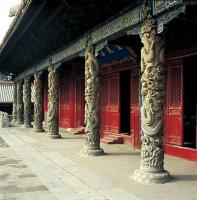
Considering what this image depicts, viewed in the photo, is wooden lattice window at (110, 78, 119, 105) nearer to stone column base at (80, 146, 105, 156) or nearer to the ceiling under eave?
the ceiling under eave

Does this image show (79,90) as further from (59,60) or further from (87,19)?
(87,19)

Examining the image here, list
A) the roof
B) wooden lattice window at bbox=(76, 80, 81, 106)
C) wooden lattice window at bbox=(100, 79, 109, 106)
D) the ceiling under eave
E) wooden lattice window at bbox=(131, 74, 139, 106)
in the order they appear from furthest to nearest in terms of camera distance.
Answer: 1. the roof
2. wooden lattice window at bbox=(76, 80, 81, 106)
3. wooden lattice window at bbox=(100, 79, 109, 106)
4. wooden lattice window at bbox=(131, 74, 139, 106)
5. the ceiling under eave

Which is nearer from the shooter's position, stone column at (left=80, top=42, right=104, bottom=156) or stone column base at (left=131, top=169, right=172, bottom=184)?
stone column base at (left=131, top=169, right=172, bottom=184)

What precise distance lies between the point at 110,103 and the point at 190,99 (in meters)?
4.22

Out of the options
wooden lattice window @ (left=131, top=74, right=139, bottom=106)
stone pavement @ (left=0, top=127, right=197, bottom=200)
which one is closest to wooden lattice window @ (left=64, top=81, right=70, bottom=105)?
wooden lattice window @ (left=131, top=74, right=139, bottom=106)

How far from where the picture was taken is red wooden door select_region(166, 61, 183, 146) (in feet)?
34.5

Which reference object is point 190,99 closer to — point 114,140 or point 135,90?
point 135,90

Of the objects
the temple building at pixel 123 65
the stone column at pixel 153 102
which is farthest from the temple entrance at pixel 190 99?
the stone column at pixel 153 102

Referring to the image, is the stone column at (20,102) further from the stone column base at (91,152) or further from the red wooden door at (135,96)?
the stone column base at (91,152)

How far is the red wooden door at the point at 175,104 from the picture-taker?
34.5ft

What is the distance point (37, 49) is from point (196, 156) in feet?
28.0

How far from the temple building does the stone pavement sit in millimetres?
488

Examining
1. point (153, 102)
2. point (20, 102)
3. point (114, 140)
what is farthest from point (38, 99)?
point (153, 102)

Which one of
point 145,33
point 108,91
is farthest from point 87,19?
point 108,91
